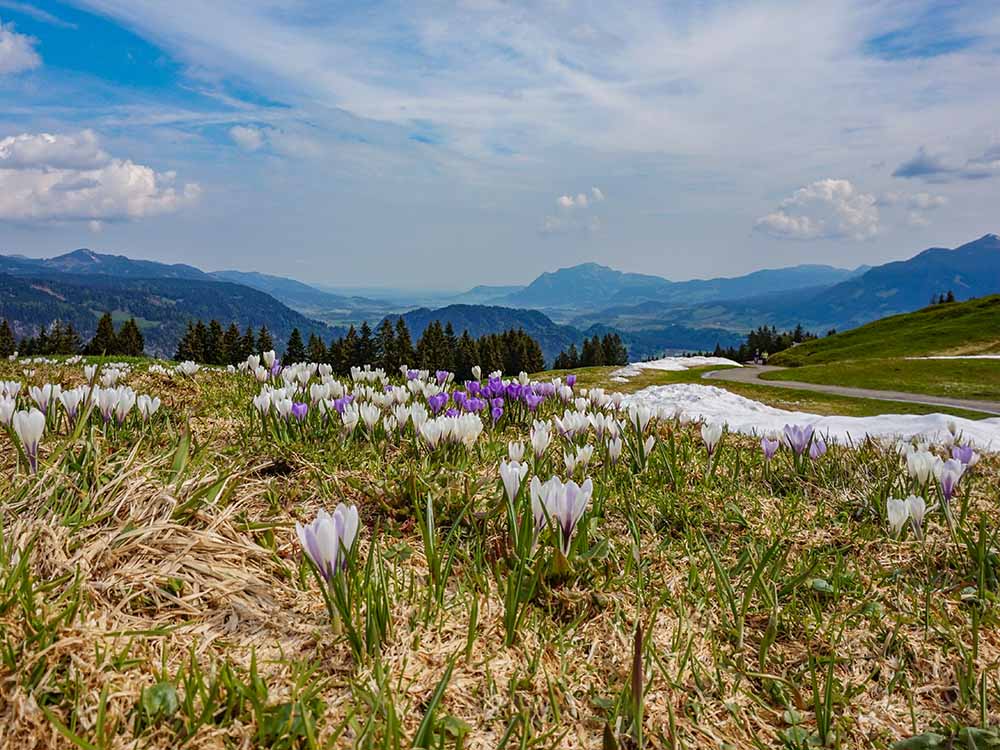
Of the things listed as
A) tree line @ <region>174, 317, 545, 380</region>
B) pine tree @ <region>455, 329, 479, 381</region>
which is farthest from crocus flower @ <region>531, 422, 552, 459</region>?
pine tree @ <region>455, 329, 479, 381</region>

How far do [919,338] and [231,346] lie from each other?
312ft

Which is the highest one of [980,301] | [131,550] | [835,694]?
[980,301]

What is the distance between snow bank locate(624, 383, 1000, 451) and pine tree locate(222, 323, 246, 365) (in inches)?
2567

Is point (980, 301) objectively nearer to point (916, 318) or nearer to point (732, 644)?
point (916, 318)

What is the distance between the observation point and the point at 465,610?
2.24 m

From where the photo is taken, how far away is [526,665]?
6.61ft

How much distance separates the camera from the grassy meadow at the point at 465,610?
1630 millimetres

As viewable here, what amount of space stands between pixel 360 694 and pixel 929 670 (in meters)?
2.07

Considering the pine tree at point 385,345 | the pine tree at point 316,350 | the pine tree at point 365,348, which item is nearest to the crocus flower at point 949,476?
the pine tree at point 316,350

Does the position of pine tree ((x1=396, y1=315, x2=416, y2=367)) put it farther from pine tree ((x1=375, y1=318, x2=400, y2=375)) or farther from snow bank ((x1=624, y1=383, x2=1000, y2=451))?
snow bank ((x1=624, y1=383, x2=1000, y2=451))

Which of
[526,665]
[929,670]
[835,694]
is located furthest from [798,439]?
[526,665]

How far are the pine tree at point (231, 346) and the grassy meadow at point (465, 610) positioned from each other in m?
86.5

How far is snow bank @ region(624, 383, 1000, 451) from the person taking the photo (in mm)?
8062

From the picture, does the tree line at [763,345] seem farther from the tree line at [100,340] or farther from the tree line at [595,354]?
the tree line at [100,340]
